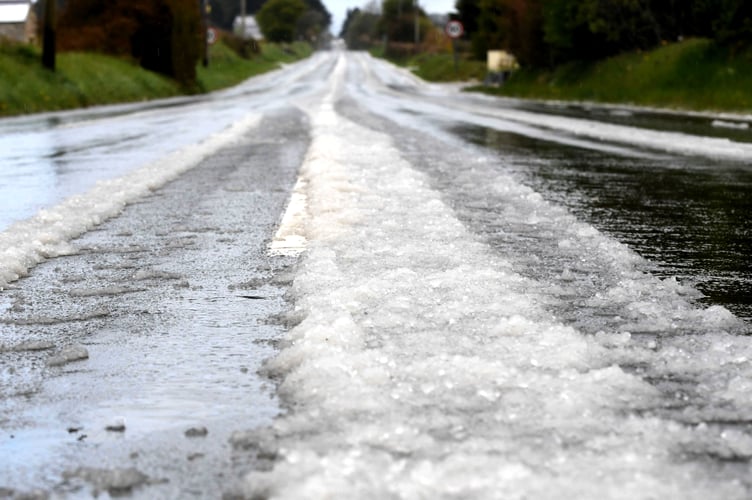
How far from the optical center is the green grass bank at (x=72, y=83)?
29.2 metres

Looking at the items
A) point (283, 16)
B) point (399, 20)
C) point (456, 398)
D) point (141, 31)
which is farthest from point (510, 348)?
point (283, 16)

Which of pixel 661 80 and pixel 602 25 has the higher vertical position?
pixel 602 25

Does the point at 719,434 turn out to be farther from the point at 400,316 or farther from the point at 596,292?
the point at 596,292

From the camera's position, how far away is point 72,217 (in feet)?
25.0

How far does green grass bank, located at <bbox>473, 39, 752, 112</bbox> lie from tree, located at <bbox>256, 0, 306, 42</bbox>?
99541 mm

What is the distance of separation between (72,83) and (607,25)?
54.0ft

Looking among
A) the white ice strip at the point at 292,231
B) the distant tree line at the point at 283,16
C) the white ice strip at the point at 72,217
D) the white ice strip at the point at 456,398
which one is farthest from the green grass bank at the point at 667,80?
the distant tree line at the point at 283,16

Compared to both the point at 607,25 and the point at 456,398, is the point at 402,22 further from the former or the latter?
the point at 456,398

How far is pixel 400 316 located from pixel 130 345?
1026 mm

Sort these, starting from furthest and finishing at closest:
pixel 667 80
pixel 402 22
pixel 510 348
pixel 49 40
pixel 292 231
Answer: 1. pixel 402 22
2. pixel 49 40
3. pixel 667 80
4. pixel 292 231
5. pixel 510 348

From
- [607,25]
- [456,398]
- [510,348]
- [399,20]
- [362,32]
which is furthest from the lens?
[362,32]

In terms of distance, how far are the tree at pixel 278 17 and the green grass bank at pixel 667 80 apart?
327 feet

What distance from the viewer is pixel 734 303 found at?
4.98m

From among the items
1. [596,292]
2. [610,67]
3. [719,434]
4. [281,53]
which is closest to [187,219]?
[596,292]
